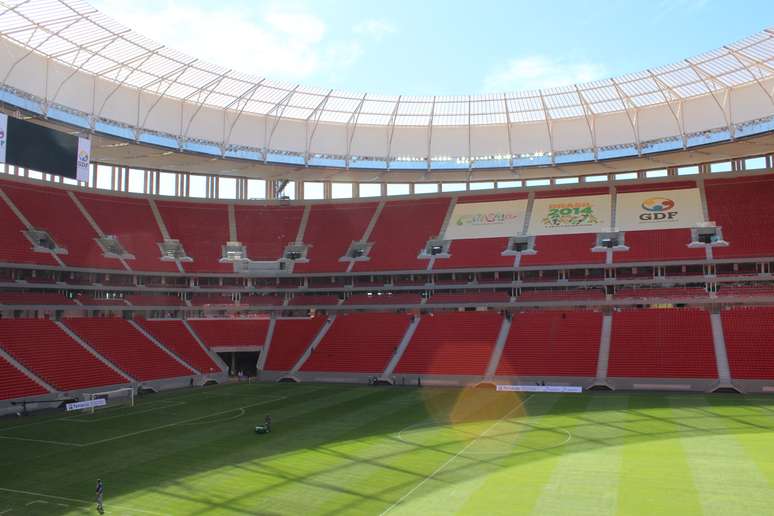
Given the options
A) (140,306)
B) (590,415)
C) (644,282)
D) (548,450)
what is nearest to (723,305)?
(644,282)

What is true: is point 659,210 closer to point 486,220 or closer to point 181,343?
point 486,220

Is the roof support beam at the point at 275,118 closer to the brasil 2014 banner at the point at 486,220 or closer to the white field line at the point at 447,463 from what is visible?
the brasil 2014 banner at the point at 486,220

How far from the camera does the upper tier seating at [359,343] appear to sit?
4919 cm

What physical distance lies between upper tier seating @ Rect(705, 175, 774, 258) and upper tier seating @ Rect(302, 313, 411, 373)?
2681 cm

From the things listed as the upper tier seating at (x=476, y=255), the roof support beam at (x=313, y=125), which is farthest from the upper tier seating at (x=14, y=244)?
the upper tier seating at (x=476, y=255)

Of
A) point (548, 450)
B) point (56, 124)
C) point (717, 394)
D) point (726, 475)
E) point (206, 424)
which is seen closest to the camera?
point (726, 475)

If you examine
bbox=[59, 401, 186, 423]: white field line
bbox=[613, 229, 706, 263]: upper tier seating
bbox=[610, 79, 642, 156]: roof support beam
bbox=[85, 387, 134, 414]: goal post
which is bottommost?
bbox=[59, 401, 186, 423]: white field line

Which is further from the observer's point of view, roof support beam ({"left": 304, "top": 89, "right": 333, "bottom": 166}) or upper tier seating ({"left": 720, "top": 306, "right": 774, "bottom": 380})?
roof support beam ({"left": 304, "top": 89, "right": 333, "bottom": 166})

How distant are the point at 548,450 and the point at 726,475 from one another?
Result: 6.53 m

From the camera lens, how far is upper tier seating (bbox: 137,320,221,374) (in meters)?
49.4

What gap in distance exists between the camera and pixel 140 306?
51.9 metres

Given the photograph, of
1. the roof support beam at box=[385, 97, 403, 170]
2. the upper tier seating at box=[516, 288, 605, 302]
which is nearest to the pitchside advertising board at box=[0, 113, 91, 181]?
the roof support beam at box=[385, 97, 403, 170]

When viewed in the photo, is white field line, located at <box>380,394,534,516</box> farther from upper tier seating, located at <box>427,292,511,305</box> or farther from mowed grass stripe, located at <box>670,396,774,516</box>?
upper tier seating, located at <box>427,292,511,305</box>

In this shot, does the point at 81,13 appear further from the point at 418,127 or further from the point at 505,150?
the point at 505,150
